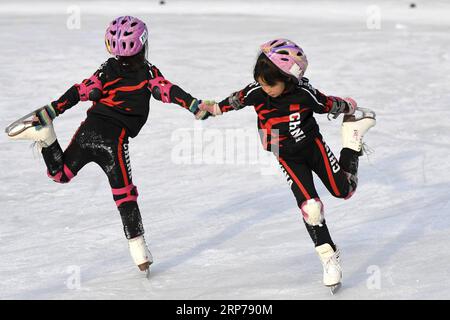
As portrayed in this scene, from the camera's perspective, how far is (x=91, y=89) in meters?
6.67

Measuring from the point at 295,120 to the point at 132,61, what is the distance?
4.40ft

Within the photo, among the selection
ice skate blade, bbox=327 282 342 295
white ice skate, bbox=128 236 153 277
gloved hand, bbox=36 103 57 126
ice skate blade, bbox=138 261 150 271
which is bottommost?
ice skate blade, bbox=138 261 150 271

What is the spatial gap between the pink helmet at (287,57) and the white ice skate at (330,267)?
4.18 feet

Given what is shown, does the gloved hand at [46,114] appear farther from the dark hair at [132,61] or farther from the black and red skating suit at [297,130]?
the black and red skating suit at [297,130]

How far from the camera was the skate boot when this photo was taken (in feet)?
21.0

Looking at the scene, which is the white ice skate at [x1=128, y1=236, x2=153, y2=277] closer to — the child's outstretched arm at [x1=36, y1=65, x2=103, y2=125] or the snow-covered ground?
the snow-covered ground

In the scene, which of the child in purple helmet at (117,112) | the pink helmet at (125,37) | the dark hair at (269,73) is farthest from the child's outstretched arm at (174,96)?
the dark hair at (269,73)

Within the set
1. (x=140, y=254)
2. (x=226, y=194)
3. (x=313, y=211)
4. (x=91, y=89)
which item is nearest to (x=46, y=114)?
(x=91, y=89)

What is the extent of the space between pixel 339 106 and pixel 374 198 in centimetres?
236

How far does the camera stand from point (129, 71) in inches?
263

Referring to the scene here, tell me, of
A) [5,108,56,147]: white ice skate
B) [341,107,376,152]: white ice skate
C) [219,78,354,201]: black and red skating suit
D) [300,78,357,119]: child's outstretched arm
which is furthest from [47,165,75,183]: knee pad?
[341,107,376,152]: white ice skate

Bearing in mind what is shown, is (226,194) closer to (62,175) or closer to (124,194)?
(124,194)
